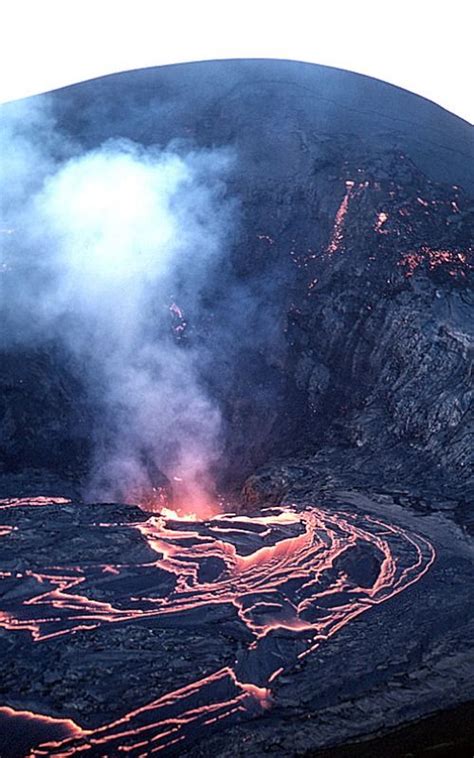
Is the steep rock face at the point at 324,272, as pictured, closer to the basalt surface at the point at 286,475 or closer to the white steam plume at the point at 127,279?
the basalt surface at the point at 286,475

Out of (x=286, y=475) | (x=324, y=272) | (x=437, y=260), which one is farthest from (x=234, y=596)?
(x=437, y=260)

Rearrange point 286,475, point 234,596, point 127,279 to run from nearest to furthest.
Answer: point 234,596
point 286,475
point 127,279

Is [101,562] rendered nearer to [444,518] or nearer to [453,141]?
[444,518]

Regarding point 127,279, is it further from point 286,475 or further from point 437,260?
point 437,260

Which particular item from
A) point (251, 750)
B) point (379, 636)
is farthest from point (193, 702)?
point (379, 636)

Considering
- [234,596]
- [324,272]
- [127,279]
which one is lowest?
[234,596]
